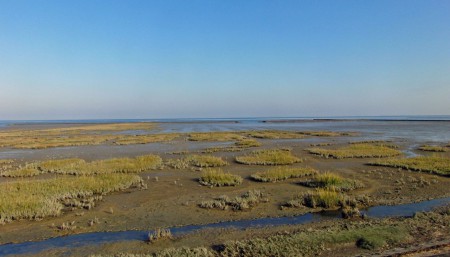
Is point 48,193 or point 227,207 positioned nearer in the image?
point 227,207

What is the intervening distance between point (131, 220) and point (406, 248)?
9.49 m

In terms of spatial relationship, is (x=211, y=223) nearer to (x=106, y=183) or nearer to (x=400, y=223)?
(x=400, y=223)

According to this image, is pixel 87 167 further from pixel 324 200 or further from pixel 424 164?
pixel 424 164

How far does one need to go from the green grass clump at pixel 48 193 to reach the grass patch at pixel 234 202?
605 cm

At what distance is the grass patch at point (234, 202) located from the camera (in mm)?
13805

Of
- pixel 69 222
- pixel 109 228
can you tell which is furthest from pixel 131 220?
pixel 69 222

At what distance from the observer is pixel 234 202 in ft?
46.6

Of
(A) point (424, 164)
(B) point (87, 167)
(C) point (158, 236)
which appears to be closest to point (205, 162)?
(B) point (87, 167)

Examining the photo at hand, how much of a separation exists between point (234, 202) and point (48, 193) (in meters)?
9.41

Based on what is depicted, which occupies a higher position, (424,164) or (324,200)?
(324,200)

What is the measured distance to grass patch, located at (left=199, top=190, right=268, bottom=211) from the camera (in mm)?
13805

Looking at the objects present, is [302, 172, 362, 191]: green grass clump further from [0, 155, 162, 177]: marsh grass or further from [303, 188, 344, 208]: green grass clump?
[0, 155, 162, 177]: marsh grass

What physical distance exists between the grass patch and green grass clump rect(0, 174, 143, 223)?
19.9ft

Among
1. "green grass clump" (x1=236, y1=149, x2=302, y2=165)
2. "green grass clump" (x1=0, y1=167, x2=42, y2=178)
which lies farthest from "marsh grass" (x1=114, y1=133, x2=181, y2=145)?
"green grass clump" (x1=236, y1=149, x2=302, y2=165)
